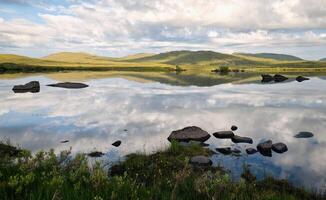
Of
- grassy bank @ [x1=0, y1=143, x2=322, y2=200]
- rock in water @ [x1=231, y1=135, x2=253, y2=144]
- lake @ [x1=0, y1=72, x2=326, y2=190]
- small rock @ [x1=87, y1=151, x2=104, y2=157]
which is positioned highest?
grassy bank @ [x1=0, y1=143, x2=322, y2=200]

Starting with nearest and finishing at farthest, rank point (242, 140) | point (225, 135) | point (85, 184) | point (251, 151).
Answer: point (85, 184) → point (251, 151) → point (242, 140) → point (225, 135)

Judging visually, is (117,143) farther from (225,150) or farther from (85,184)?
(85,184)

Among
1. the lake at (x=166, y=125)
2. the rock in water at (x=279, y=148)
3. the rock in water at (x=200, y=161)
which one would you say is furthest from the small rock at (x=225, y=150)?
the rock in water at (x=279, y=148)

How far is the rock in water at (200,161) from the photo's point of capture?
20.1 meters

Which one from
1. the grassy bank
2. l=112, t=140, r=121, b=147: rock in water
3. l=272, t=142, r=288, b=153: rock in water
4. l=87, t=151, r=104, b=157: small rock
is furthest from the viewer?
l=112, t=140, r=121, b=147: rock in water

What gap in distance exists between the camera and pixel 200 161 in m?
20.2

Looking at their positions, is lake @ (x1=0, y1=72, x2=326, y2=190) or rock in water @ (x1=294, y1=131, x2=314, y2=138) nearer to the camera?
lake @ (x1=0, y1=72, x2=326, y2=190)

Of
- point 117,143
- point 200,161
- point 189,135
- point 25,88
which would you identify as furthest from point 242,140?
point 25,88

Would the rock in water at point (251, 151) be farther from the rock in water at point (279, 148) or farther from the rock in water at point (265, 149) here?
the rock in water at point (279, 148)

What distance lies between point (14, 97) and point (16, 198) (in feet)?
175

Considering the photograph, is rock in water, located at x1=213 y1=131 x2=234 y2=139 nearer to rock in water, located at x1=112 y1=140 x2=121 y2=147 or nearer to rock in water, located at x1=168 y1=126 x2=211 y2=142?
rock in water, located at x1=168 y1=126 x2=211 y2=142

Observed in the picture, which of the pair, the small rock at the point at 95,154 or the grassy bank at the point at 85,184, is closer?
the grassy bank at the point at 85,184

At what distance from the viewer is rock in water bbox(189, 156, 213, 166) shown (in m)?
20.1

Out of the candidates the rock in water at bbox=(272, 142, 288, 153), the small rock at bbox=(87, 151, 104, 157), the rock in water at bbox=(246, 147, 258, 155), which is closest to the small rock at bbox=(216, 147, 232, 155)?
the rock in water at bbox=(246, 147, 258, 155)
